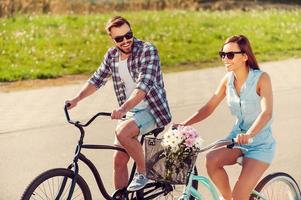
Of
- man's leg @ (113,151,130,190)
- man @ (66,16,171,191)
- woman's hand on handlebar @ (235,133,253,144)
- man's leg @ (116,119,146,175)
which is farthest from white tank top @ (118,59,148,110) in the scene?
woman's hand on handlebar @ (235,133,253,144)

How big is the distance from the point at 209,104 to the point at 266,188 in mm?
701

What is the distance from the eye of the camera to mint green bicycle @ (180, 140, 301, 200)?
5.22m

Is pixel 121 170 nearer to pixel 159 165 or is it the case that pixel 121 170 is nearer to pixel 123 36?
pixel 159 165

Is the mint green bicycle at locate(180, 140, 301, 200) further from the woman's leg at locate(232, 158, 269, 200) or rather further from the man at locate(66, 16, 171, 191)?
the man at locate(66, 16, 171, 191)

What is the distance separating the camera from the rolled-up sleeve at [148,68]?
580 cm

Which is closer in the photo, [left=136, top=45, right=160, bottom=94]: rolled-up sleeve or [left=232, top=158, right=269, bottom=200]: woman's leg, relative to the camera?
[left=232, top=158, right=269, bottom=200]: woman's leg

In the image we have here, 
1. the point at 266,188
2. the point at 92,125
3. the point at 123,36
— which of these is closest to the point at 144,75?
the point at 123,36

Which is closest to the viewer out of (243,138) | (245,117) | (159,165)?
(243,138)

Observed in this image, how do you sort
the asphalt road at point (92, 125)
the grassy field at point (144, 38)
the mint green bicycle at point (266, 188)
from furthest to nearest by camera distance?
1. the grassy field at point (144, 38)
2. the asphalt road at point (92, 125)
3. the mint green bicycle at point (266, 188)

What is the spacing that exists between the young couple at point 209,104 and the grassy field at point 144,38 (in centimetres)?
843

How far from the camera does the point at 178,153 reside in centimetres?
511

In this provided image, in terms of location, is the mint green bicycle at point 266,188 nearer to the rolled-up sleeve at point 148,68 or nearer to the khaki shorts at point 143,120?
the khaki shorts at point 143,120

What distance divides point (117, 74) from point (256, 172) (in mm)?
1307

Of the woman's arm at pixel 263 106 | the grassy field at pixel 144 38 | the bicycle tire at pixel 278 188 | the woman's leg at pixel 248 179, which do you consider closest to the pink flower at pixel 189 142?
the woman's arm at pixel 263 106
